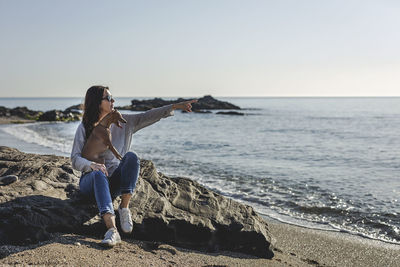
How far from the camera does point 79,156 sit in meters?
4.68

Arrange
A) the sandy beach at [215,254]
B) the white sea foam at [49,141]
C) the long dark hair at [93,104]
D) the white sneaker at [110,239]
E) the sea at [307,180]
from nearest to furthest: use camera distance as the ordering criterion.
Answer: the sandy beach at [215,254] < the white sneaker at [110,239] < the long dark hair at [93,104] < the sea at [307,180] < the white sea foam at [49,141]

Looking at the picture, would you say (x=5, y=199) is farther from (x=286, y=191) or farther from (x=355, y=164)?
(x=355, y=164)

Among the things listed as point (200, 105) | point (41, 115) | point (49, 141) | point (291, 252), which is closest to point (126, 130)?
point (291, 252)

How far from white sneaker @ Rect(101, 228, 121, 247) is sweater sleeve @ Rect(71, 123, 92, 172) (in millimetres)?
800

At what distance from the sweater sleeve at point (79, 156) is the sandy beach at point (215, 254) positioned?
81cm

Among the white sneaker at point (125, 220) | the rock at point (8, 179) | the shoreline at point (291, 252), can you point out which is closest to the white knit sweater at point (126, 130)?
the white sneaker at point (125, 220)

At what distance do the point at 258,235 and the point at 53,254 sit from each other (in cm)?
289

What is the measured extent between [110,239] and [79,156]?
1087mm

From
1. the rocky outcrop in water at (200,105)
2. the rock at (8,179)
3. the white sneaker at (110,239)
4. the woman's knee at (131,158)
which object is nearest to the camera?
the white sneaker at (110,239)

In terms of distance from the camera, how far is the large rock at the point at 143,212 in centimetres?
447

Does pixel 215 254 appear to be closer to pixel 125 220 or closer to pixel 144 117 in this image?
pixel 125 220

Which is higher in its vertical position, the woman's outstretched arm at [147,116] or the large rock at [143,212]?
the woman's outstretched arm at [147,116]

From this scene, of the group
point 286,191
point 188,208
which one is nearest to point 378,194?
point 286,191

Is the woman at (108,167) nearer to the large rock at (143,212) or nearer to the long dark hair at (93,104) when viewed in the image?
the long dark hair at (93,104)
